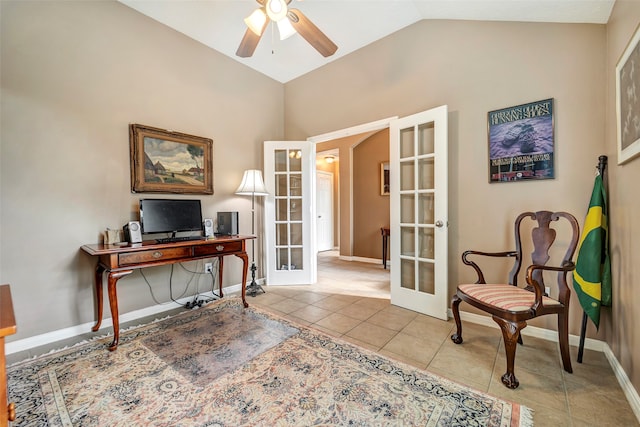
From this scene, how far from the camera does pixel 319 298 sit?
3.17 meters

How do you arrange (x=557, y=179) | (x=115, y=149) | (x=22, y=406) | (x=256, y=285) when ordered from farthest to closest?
(x=256, y=285)
(x=115, y=149)
(x=557, y=179)
(x=22, y=406)

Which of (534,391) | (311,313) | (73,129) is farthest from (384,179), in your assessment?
(73,129)

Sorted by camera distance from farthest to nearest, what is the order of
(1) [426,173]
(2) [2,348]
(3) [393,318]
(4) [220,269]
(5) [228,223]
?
(4) [220,269] → (5) [228,223] → (1) [426,173] → (3) [393,318] → (2) [2,348]

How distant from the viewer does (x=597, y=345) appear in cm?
194

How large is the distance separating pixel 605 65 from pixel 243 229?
3.75m

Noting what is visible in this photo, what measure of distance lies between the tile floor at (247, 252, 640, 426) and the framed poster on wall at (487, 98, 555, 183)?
4.48 ft

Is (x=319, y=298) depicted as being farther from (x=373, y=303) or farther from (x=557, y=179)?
(x=557, y=179)

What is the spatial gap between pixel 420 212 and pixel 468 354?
1320mm

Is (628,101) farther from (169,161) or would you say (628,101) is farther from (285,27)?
(169,161)

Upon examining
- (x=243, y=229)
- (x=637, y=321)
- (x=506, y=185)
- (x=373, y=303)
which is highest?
(x=506, y=185)

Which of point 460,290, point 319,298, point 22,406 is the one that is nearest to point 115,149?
point 22,406

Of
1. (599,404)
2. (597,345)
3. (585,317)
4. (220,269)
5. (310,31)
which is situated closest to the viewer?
(599,404)

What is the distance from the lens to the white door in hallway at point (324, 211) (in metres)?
6.81

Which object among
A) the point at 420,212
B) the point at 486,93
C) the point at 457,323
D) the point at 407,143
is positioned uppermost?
the point at 486,93
